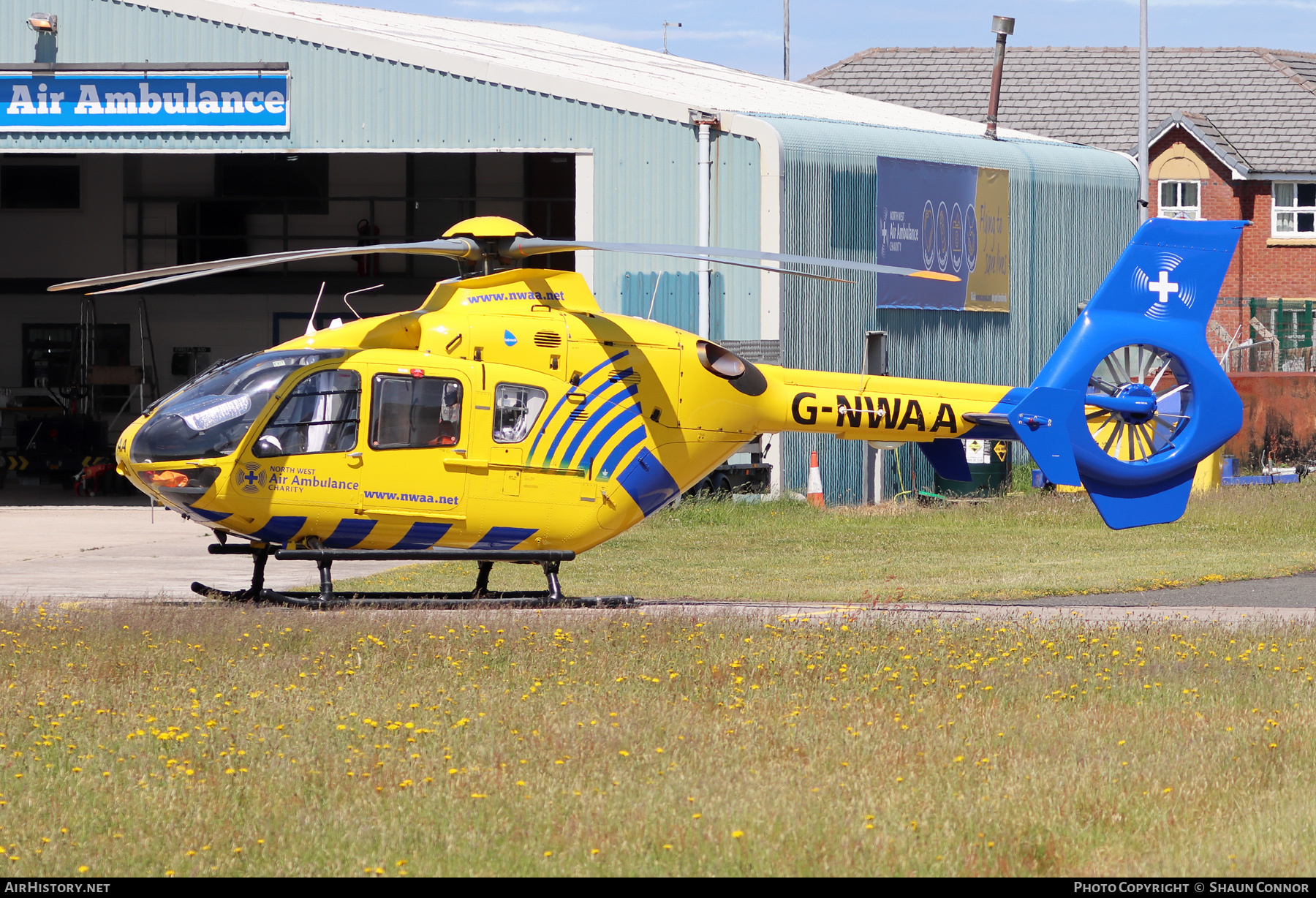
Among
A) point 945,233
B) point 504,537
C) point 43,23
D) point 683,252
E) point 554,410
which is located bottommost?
point 504,537

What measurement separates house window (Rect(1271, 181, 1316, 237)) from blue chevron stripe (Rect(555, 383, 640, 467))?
39170mm

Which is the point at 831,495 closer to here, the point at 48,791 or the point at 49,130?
the point at 49,130

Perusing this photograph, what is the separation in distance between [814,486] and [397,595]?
11315mm

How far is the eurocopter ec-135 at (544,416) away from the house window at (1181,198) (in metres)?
35.0

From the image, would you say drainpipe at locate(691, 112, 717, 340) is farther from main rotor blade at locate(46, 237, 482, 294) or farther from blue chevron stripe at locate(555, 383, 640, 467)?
main rotor blade at locate(46, 237, 482, 294)

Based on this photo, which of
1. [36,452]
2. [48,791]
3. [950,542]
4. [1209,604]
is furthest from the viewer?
[36,452]

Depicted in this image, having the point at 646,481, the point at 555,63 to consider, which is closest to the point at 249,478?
the point at 646,481

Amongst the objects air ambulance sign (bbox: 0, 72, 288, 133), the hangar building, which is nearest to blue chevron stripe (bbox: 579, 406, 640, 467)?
the hangar building

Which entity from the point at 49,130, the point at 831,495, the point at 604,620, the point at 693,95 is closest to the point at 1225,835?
the point at 604,620

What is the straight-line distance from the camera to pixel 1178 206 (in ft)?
157

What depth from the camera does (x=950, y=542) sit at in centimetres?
2094

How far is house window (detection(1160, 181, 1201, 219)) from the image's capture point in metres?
47.6

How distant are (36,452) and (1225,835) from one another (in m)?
29.7

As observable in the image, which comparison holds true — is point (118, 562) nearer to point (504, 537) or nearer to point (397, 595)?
point (397, 595)
